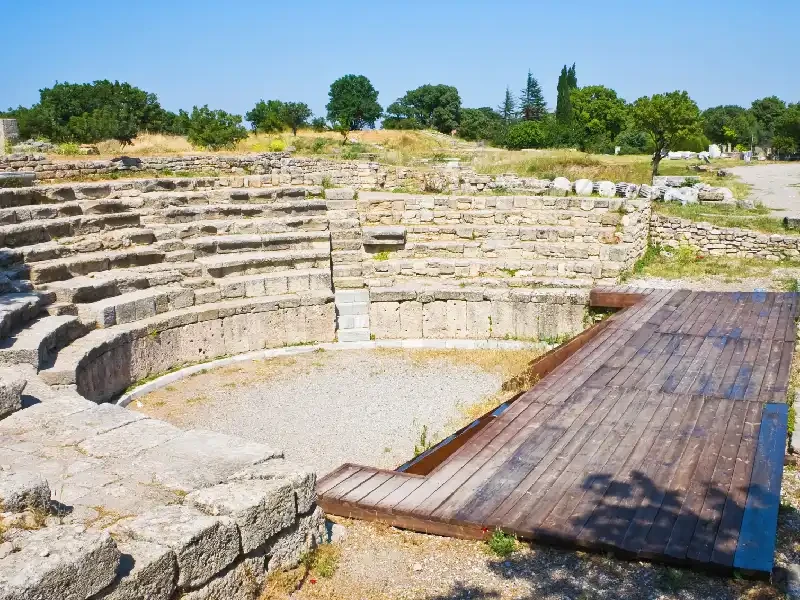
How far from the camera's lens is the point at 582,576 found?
4309mm

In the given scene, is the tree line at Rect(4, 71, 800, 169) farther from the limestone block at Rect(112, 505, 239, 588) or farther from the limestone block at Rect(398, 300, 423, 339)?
the limestone block at Rect(112, 505, 239, 588)

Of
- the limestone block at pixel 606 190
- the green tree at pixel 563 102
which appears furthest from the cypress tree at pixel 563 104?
the limestone block at pixel 606 190

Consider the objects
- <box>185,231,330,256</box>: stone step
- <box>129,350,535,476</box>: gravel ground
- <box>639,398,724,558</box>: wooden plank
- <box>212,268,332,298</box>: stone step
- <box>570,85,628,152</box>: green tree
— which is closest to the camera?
<box>639,398,724,558</box>: wooden plank

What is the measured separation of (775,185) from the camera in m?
30.2

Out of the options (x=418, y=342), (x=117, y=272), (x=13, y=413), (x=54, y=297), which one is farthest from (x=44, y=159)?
(x=13, y=413)

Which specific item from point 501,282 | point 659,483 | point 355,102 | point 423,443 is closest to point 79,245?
point 423,443

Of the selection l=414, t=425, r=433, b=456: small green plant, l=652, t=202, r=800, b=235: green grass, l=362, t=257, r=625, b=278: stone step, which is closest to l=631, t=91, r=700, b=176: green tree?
l=652, t=202, r=800, b=235: green grass

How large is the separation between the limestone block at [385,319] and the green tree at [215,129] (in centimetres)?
1567

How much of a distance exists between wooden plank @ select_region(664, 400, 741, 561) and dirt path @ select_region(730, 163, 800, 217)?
53.0 ft

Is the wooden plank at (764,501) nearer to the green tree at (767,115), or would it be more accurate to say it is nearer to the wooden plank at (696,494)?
the wooden plank at (696,494)

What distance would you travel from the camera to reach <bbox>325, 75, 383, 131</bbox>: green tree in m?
69.8

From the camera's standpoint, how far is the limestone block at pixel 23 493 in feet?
12.7

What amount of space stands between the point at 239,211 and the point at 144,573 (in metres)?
10.5

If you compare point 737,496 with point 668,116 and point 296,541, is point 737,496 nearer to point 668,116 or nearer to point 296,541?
point 296,541
